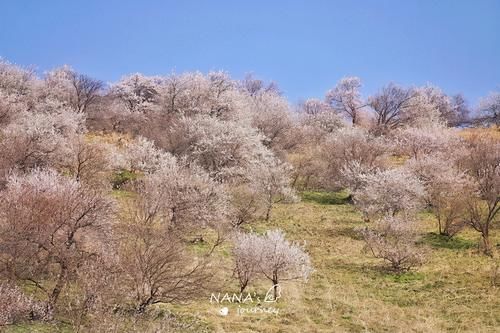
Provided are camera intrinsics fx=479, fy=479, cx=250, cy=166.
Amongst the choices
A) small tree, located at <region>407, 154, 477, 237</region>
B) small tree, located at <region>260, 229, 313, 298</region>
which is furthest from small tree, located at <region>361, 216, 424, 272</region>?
small tree, located at <region>260, 229, 313, 298</region>

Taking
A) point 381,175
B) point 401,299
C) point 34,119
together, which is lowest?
point 401,299

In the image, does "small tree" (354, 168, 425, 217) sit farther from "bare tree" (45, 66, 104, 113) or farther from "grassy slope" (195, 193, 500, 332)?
"bare tree" (45, 66, 104, 113)

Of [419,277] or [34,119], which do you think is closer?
[419,277]

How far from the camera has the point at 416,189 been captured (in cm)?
3469

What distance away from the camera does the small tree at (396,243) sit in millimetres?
24750

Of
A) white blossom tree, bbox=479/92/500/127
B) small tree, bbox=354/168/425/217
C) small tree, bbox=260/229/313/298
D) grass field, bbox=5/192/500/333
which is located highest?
white blossom tree, bbox=479/92/500/127

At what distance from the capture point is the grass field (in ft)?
57.3

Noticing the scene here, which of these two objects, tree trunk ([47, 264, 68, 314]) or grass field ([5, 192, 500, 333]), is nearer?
tree trunk ([47, 264, 68, 314])

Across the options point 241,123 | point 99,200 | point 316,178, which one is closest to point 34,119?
point 241,123

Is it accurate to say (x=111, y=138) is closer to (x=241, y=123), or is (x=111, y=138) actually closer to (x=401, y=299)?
(x=241, y=123)

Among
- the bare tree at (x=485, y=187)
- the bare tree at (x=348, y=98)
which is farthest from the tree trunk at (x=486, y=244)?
the bare tree at (x=348, y=98)

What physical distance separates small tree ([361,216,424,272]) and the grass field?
2.01ft

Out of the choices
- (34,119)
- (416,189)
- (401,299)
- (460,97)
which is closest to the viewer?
(401,299)

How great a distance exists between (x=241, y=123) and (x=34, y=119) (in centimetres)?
1839
